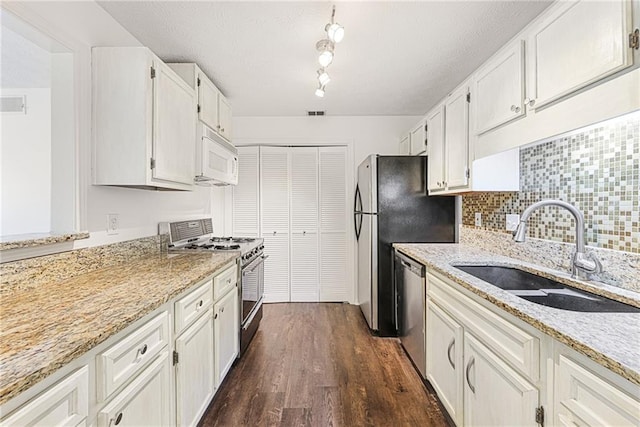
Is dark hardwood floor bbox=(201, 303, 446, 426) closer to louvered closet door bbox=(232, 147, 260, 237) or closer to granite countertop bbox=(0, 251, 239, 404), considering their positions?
granite countertop bbox=(0, 251, 239, 404)

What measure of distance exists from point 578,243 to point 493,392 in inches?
31.7

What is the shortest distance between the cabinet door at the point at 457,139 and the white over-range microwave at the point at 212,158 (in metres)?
1.88

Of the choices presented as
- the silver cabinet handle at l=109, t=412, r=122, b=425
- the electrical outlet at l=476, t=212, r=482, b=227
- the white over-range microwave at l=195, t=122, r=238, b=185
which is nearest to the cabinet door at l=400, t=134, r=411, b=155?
the electrical outlet at l=476, t=212, r=482, b=227

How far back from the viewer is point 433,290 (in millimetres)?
1937

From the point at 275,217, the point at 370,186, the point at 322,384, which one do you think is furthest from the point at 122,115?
the point at 275,217

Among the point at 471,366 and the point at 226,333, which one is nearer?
the point at 471,366

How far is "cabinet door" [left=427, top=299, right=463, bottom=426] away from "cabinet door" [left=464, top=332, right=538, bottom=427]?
0.07 m

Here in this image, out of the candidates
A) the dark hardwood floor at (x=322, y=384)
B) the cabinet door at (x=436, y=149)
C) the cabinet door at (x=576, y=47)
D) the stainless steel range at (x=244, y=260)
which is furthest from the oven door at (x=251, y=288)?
the cabinet door at (x=576, y=47)

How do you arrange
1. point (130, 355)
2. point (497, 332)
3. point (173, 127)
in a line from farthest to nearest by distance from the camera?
point (173, 127), point (497, 332), point (130, 355)

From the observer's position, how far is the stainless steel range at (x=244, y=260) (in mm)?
2436

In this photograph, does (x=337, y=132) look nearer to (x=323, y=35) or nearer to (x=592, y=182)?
(x=323, y=35)

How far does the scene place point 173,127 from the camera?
2.00 meters

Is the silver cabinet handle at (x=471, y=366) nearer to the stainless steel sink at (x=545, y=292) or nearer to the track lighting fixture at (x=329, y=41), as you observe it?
the stainless steel sink at (x=545, y=292)

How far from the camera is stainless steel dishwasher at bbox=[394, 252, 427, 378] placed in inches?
83.7
